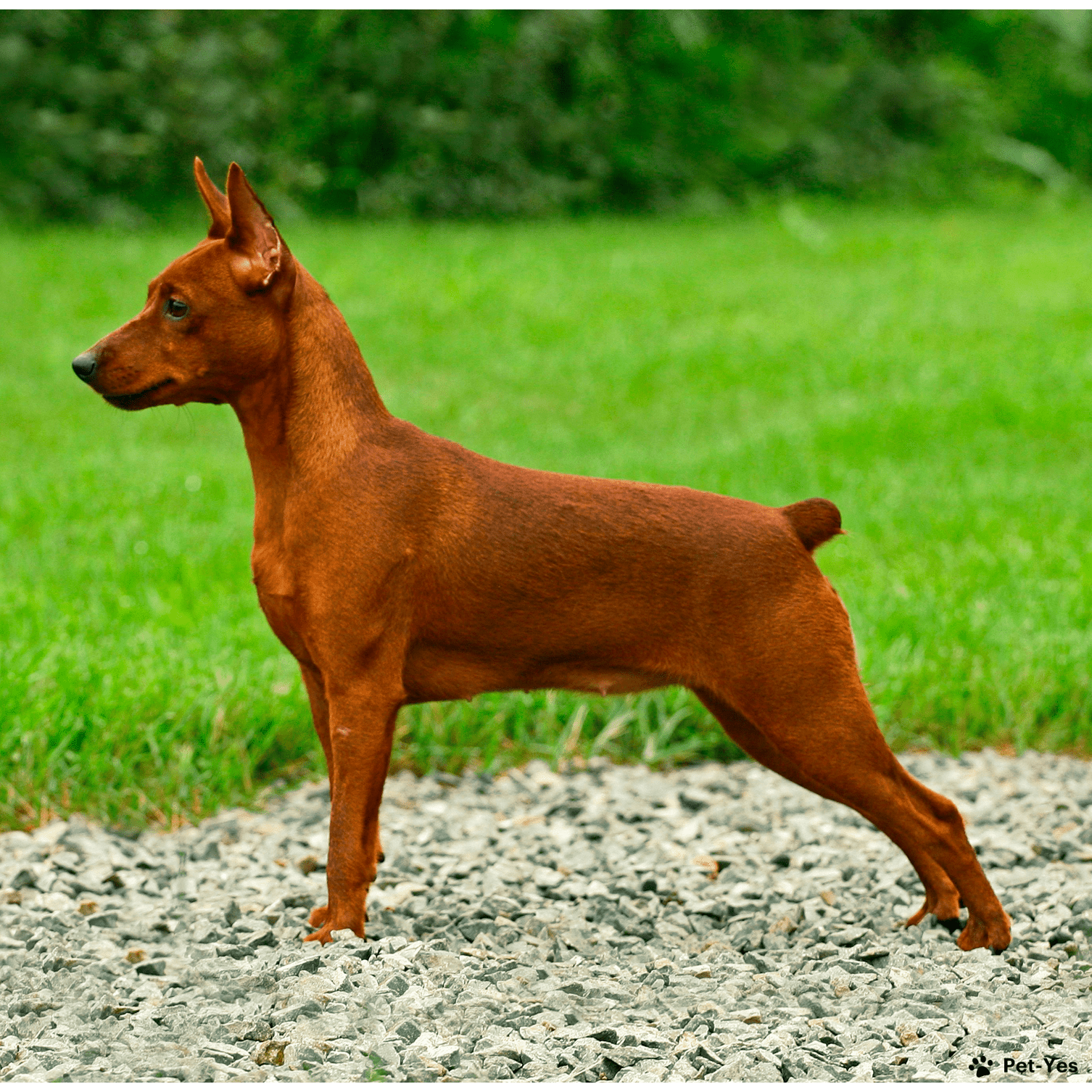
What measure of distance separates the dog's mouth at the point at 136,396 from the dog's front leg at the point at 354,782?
31.6 inches

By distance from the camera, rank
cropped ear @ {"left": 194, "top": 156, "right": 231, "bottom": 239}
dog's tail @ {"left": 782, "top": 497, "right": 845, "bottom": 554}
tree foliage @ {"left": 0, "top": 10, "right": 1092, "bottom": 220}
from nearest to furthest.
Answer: cropped ear @ {"left": 194, "top": 156, "right": 231, "bottom": 239}
dog's tail @ {"left": 782, "top": 497, "right": 845, "bottom": 554}
tree foliage @ {"left": 0, "top": 10, "right": 1092, "bottom": 220}

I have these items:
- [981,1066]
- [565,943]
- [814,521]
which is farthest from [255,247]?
[981,1066]

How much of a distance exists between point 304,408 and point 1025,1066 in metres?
2.13

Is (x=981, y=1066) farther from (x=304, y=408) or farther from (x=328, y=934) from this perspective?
(x=304, y=408)

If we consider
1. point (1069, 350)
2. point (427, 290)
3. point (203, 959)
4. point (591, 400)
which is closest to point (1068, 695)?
point (203, 959)

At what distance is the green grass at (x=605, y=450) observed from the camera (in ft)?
16.0

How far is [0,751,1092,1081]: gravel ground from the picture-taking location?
288 cm

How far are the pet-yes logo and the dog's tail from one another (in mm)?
1237

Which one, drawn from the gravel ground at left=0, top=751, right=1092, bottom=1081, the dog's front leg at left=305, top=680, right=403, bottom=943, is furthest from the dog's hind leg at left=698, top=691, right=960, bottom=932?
the dog's front leg at left=305, top=680, right=403, bottom=943

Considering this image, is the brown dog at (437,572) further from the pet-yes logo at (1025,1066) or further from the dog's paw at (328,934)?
the pet-yes logo at (1025,1066)

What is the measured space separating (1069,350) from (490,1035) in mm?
8235

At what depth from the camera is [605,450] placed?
823cm

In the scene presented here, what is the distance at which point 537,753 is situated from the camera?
5.09 metres

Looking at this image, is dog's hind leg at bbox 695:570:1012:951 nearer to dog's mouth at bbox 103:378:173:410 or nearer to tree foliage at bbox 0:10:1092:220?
dog's mouth at bbox 103:378:173:410
